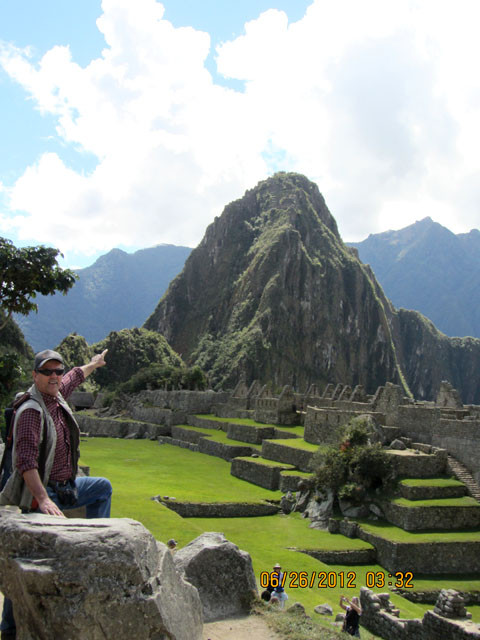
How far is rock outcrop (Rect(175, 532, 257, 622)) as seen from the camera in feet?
24.4

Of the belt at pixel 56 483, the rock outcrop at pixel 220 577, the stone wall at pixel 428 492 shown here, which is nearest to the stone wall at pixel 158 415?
the stone wall at pixel 428 492

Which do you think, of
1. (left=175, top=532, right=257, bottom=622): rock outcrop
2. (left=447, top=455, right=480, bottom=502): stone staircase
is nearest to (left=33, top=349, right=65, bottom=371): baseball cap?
(left=175, top=532, right=257, bottom=622): rock outcrop

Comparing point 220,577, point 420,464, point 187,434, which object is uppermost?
point 420,464

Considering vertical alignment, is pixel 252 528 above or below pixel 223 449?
below

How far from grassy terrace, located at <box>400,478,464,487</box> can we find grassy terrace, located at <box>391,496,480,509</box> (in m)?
0.60

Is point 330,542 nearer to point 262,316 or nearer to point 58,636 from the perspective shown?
point 58,636

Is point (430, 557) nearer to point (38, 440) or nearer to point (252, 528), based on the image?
point (252, 528)

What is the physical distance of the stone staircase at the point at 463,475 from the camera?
71.8ft

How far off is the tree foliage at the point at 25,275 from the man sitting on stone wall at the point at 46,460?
14.7 m

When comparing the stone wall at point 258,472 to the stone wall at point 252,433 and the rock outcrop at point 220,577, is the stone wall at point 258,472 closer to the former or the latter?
the stone wall at point 252,433

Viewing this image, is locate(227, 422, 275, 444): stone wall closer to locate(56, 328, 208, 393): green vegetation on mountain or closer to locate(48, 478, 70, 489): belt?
locate(56, 328, 208, 393): green vegetation on mountain

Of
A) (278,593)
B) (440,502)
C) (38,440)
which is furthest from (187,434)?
(38,440)

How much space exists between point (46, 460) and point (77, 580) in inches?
44.4

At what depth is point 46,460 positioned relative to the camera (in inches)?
196
